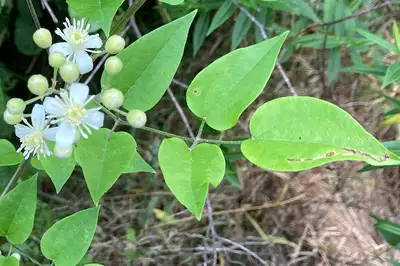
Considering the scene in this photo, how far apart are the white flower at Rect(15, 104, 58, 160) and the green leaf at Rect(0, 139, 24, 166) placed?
0.35 ft

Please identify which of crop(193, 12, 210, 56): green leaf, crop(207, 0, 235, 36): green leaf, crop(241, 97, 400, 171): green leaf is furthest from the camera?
crop(193, 12, 210, 56): green leaf

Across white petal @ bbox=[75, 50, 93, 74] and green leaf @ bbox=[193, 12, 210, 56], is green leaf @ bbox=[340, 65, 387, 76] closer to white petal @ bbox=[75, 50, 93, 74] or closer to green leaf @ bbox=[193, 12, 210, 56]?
green leaf @ bbox=[193, 12, 210, 56]

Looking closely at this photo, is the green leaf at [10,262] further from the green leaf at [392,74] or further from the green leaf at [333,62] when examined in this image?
the green leaf at [333,62]

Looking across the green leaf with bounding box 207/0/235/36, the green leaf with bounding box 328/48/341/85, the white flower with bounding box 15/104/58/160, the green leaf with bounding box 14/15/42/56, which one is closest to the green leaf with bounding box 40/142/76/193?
the white flower with bounding box 15/104/58/160

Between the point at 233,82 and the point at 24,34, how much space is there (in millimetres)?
1187

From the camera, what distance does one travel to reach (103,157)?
79 centimetres

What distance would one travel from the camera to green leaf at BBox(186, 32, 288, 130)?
2.63ft

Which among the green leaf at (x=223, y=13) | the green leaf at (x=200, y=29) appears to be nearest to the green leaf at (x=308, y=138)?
the green leaf at (x=223, y=13)

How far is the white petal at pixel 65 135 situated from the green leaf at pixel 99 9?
0.49 feet

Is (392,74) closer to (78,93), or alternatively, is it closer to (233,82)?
(233,82)

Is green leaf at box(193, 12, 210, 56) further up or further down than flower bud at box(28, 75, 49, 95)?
further down

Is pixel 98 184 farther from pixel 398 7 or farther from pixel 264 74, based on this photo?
pixel 398 7

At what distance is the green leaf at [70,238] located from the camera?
1007 mm

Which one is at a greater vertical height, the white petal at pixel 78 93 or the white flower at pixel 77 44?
the white flower at pixel 77 44
